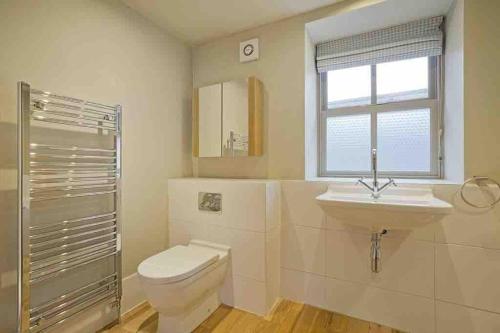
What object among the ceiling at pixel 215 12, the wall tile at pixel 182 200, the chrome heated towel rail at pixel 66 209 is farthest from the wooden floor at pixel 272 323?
the ceiling at pixel 215 12

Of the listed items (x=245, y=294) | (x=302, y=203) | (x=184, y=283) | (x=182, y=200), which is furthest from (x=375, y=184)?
(x=182, y=200)

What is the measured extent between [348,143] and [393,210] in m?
0.94

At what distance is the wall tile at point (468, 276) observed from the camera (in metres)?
1.32

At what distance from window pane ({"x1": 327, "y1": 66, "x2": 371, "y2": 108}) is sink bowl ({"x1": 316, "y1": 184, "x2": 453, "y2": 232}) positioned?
0.85 meters

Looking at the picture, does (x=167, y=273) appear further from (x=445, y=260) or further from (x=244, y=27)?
(x=244, y=27)

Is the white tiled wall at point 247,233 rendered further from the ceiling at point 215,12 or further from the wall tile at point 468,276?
the ceiling at point 215,12

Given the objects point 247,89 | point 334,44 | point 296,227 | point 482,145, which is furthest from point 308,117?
point 482,145

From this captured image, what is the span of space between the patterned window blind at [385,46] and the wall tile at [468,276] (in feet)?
4.27

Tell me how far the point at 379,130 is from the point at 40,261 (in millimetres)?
2280

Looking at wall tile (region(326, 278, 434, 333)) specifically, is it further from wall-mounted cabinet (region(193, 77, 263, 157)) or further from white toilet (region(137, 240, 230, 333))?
wall-mounted cabinet (region(193, 77, 263, 157))

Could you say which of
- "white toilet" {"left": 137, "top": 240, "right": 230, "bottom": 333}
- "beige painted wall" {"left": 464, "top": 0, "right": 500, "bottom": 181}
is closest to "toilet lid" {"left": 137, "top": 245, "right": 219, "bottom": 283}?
"white toilet" {"left": 137, "top": 240, "right": 230, "bottom": 333}

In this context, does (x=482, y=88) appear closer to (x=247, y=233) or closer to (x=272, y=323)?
(x=247, y=233)

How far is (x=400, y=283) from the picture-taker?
1512 mm

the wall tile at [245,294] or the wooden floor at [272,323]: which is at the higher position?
the wall tile at [245,294]
